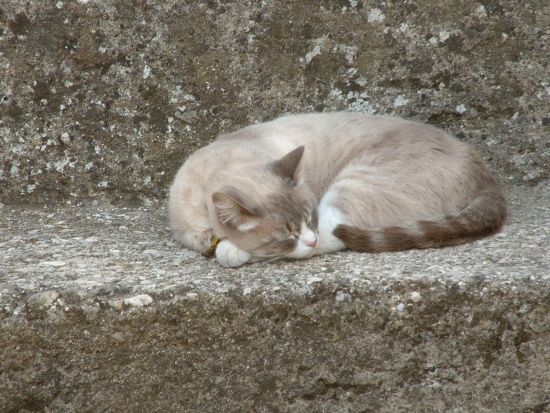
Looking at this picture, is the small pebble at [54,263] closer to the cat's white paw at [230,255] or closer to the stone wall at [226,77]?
the cat's white paw at [230,255]

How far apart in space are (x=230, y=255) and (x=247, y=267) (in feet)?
0.30

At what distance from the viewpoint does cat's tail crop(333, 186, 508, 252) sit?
2.35m

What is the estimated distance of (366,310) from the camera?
1935 millimetres

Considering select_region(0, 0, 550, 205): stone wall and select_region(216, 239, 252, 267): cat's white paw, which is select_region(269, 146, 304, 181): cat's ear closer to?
select_region(216, 239, 252, 267): cat's white paw

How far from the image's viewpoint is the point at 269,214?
2.43 metres

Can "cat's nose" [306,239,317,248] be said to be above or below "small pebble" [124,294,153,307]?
above

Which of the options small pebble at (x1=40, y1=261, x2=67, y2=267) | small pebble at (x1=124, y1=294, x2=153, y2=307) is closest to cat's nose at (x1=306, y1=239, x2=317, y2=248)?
small pebble at (x1=124, y1=294, x2=153, y2=307)

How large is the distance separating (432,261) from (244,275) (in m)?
0.67

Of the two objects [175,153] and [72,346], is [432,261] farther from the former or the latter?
[175,153]

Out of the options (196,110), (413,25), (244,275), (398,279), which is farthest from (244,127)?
(398,279)

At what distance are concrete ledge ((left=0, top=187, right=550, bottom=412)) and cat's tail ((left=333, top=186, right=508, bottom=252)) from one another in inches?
13.2

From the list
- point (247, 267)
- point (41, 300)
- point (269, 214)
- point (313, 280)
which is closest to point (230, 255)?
point (247, 267)

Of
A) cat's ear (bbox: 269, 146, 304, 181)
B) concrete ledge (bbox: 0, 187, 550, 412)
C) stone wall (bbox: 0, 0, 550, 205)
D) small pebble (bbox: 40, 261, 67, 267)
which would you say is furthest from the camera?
stone wall (bbox: 0, 0, 550, 205)

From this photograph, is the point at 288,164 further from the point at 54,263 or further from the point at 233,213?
the point at 54,263
